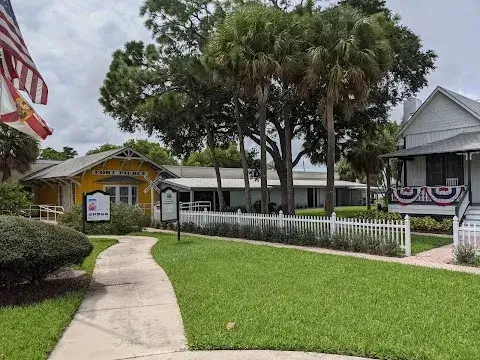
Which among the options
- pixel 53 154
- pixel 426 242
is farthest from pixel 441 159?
pixel 53 154

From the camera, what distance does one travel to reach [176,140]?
2636cm

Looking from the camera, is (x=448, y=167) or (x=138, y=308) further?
(x=448, y=167)

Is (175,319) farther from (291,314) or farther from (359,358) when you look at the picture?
(359,358)

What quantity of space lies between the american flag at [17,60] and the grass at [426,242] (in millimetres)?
10636

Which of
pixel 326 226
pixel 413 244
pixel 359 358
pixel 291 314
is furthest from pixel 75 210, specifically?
pixel 359 358

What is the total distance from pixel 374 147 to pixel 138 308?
31317 millimetres

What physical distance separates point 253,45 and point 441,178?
11444mm

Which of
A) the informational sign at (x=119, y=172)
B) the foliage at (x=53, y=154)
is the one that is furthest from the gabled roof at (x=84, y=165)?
the foliage at (x=53, y=154)

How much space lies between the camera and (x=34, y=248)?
25.7 feet

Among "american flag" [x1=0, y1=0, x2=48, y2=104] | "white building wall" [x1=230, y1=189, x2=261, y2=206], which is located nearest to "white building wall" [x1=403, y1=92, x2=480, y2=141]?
"white building wall" [x1=230, y1=189, x2=261, y2=206]

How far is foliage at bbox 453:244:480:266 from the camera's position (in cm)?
1076

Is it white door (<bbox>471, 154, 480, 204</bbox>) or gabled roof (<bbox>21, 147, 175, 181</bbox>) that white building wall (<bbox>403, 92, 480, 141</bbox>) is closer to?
white door (<bbox>471, 154, 480, 204</bbox>)

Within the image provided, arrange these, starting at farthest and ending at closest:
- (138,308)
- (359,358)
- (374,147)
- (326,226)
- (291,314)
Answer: (374,147), (326,226), (138,308), (291,314), (359,358)

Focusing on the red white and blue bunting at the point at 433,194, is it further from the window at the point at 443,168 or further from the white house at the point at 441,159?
the window at the point at 443,168
